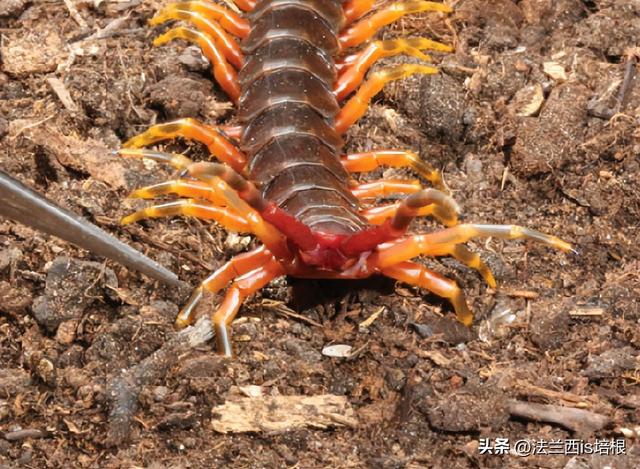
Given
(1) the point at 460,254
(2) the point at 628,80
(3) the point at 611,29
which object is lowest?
(1) the point at 460,254

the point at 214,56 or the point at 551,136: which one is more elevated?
the point at 214,56

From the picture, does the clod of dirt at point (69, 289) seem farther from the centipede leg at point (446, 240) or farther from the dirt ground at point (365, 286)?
the centipede leg at point (446, 240)

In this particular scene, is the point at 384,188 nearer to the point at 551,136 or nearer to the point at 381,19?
the point at 551,136

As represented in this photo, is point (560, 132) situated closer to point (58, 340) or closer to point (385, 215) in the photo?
point (385, 215)

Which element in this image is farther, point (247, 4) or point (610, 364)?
point (247, 4)

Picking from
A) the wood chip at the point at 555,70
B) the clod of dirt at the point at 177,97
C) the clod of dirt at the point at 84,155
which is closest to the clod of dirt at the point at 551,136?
the wood chip at the point at 555,70

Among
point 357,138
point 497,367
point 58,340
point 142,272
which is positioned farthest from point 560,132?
point 58,340

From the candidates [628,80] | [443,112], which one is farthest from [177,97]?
[628,80]
